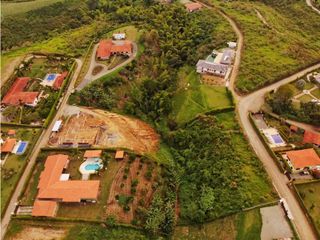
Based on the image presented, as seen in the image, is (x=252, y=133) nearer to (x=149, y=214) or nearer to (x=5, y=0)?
(x=149, y=214)

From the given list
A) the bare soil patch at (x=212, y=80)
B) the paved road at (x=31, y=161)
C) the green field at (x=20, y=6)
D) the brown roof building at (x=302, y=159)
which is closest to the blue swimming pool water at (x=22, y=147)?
the paved road at (x=31, y=161)

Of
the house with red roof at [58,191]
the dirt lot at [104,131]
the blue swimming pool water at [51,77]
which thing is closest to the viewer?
the house with red roof at [58,191]

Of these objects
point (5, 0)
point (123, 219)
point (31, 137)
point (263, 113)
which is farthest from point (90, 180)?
point (5, 0)

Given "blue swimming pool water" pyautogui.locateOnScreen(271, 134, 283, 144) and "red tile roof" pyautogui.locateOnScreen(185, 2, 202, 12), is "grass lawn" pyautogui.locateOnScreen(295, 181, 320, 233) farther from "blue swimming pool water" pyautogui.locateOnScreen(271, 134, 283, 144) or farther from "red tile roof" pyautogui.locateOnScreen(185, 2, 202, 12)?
"red tile roof" pyautogui.locateOnScreen(185, 2, 202, 12)

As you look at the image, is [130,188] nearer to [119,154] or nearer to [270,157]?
[119,154]

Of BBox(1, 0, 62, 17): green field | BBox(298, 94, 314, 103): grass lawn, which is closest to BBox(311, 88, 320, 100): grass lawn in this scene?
BBox(298, 94, 314, 103): grass lawn

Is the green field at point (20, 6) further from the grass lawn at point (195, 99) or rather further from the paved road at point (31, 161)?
the grass lawn at point (195, 99)

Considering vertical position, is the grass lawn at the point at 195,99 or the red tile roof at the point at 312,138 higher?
the grass lawn at the point at 195,99
